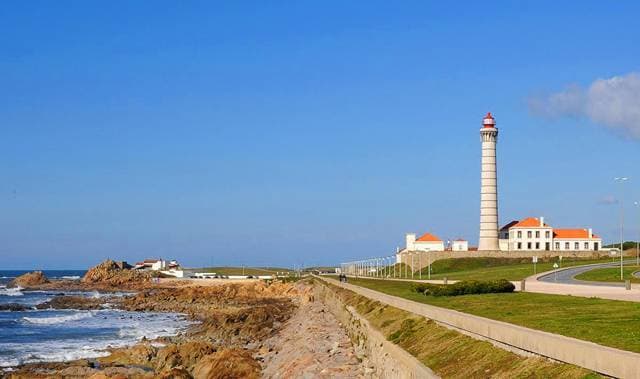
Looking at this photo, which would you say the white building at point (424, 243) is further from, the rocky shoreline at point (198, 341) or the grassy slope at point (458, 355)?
the grassy slope at point (458, 355)

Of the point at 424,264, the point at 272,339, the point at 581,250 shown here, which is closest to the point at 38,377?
the point at 272,339

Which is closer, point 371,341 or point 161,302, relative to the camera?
point 371,341

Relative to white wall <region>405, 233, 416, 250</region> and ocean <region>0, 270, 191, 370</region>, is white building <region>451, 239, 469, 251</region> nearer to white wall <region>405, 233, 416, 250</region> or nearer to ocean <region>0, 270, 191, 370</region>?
white wall <region>405, 233, 416, 250</region>

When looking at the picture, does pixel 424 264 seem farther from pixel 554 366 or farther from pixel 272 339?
pixel 554 366

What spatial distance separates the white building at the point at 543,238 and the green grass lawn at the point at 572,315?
85.3 metres

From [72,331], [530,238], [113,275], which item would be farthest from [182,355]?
[113,275]

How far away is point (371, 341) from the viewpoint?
2886 cm

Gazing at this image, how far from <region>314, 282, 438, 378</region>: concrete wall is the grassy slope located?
517 millimetres

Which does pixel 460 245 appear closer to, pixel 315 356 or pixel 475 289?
pixel 475 289

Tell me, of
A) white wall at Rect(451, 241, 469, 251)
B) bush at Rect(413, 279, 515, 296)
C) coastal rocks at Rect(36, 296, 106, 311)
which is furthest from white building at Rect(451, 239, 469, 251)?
bush at Rect(413, 279, 515, 296)

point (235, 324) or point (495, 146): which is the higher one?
point (495, 146)

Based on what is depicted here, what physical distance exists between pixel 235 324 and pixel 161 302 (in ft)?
155

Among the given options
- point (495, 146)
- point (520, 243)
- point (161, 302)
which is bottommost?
point (161, 302)

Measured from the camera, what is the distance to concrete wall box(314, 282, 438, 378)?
1934cm
